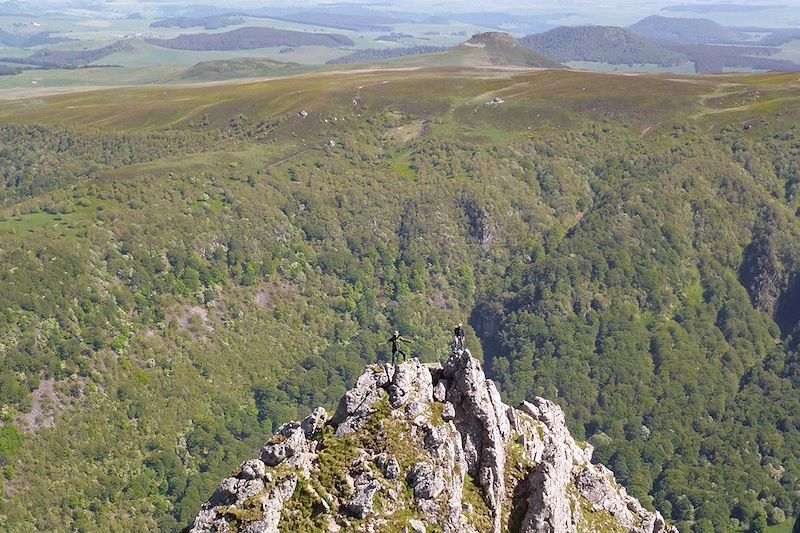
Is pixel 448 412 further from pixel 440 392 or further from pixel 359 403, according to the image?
pixel 359 403

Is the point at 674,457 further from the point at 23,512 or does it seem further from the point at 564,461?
the point at 564,461

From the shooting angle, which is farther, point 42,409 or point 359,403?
point 42,409

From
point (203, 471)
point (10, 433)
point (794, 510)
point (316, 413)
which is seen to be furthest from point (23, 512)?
point (794, 510)

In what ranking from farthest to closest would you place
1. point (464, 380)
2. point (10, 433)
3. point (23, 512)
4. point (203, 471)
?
point (203, 471) → point (10, 433) → point (23, 512) → point (464, 380)

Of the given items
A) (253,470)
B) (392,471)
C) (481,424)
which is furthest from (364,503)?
(481,424)

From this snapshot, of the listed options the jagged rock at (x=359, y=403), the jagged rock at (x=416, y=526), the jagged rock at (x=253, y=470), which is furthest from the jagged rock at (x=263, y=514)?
the jagged rock at (x=416, y=526)

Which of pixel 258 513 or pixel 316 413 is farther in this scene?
pixel 316 413

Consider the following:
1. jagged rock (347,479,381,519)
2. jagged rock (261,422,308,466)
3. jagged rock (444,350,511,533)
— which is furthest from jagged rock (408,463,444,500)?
jagged rock (261,422,308,466)
